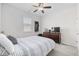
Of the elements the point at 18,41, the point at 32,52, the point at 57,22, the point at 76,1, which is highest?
the point at 76,1

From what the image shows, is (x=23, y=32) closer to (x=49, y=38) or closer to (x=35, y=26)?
(x=35, y=26)

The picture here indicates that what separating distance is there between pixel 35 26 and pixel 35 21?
0.23 feet

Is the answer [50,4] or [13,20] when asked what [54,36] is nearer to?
[50,4]

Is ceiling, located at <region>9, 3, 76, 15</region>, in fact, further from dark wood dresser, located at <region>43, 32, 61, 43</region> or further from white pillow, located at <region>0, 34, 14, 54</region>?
white pillow, located at <region>0, 34, 14, 54</region>

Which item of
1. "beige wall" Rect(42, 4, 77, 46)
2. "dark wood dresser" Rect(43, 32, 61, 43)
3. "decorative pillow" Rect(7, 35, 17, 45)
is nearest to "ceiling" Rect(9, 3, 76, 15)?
"beige wall" Rect(42, 4, 77, 46)

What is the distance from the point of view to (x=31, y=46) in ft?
4.00

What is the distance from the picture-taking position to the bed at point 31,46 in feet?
3.69

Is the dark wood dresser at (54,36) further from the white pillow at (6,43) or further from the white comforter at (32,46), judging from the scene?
the white pillow at (6,43)

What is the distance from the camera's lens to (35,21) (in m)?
1.25

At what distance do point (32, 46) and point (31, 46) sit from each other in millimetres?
15

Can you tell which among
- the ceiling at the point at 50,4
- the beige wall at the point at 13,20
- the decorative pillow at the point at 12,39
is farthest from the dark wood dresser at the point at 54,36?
the decorative pillow at the point at 12,39

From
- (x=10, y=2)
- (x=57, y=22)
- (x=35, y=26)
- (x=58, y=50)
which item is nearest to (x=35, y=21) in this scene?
(x=35, y=26)

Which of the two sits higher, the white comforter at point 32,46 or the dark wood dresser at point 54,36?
the dark wood dresser at point 54,36

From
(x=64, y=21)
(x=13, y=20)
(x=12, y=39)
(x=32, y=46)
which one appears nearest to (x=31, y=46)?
(x=32, y=46)
